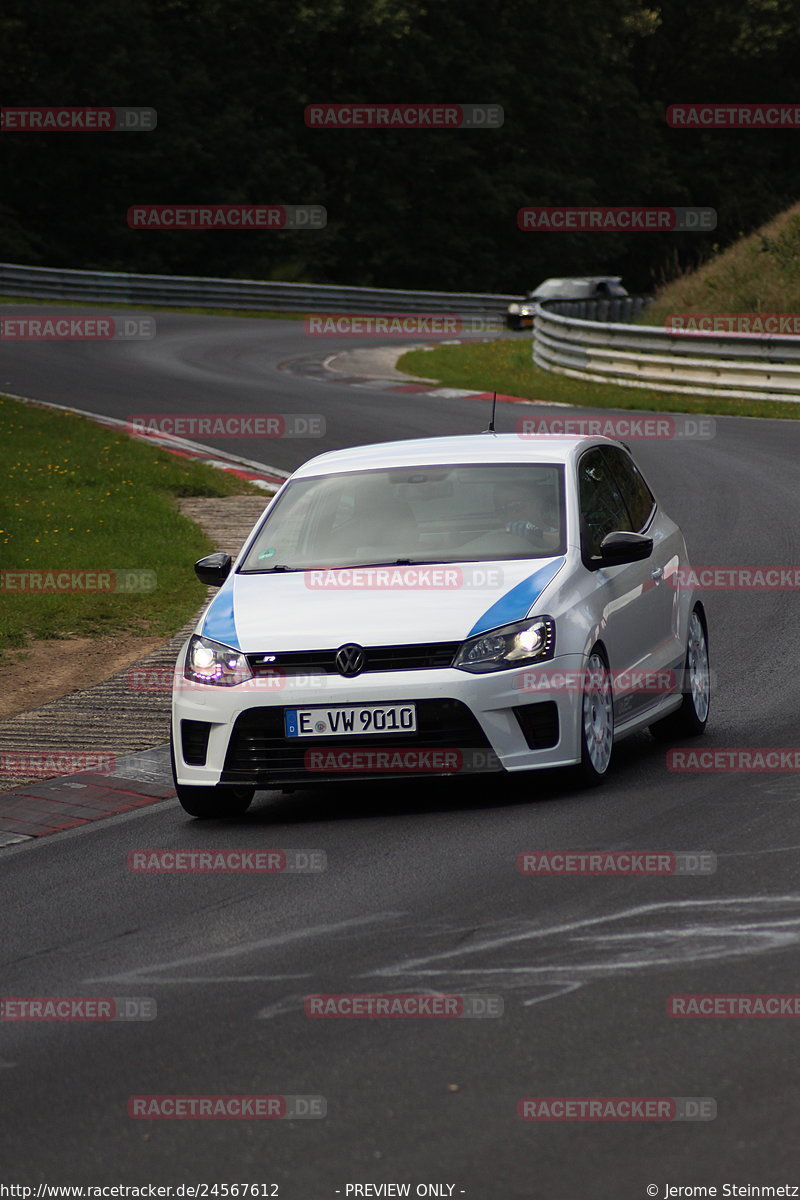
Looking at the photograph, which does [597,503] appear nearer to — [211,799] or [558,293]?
[211,799]

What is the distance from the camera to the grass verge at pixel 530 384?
26.8m

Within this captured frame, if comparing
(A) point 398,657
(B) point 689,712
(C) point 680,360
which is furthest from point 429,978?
(C) point 680,360

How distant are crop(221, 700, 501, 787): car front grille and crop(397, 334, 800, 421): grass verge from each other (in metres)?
19.2

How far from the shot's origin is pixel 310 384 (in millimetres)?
29953

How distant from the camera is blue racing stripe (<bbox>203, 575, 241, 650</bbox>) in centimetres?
823

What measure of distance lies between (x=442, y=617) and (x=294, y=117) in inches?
2086

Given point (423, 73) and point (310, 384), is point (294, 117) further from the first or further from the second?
point (310, 384)

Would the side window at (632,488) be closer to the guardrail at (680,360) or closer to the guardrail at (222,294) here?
the guardrail at (680,360)

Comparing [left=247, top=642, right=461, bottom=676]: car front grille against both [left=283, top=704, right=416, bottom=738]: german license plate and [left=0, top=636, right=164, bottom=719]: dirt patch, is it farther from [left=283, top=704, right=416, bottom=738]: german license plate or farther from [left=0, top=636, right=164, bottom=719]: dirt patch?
[left=0, top=636, right=164, bottom=719]: dirt patch

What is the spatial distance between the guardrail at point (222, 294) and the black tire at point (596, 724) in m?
38.3


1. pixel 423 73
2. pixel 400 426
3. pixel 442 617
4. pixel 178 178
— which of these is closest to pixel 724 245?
pixel 423 73

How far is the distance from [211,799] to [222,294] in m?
39.9

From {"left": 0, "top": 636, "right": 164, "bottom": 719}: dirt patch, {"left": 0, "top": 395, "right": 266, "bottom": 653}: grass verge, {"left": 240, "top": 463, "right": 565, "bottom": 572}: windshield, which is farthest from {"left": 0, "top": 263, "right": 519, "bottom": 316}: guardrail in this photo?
{"left": 240, "top": 463, "right": 565, "bottom": 572}: windshield

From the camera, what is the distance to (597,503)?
30.5 feet
